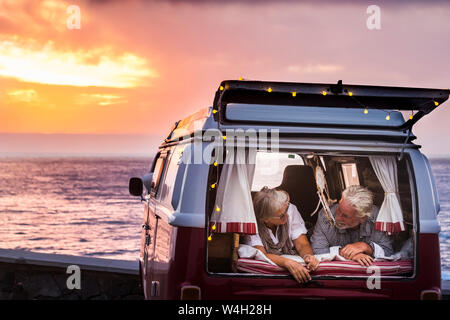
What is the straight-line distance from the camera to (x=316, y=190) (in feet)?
22.2

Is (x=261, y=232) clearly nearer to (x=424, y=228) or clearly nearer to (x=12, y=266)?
(x=424, y=228)

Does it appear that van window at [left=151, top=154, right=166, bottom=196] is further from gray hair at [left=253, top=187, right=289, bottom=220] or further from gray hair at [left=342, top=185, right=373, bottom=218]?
gray hair at [left=342, top=185, right=373, bottom=218]

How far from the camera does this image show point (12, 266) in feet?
27.5

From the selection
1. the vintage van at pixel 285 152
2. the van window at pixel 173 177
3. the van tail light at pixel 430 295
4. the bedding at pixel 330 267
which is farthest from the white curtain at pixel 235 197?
the van tail light at pixel 430 295

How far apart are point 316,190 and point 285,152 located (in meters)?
2.13

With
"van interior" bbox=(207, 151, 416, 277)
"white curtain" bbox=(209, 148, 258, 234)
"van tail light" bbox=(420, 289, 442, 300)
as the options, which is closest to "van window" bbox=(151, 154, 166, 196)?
"van interior" bbox=(207, 151, 416, 277)

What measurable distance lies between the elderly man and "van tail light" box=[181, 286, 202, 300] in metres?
1.33

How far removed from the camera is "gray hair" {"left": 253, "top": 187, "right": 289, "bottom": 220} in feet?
17.6

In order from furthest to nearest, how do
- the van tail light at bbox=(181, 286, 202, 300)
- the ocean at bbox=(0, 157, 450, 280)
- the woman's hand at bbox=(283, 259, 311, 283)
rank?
1. the ocean at bbox=(0, 157, 450, 280)
2. the woman's hand at bbox=(283, 259, 311, 283)
3. the van tail light at bbox=(181, 286, 202, 300)

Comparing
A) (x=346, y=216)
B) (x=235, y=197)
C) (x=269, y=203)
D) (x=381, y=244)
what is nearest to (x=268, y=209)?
(x=269, y=203)

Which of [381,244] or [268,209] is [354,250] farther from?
[268,209]

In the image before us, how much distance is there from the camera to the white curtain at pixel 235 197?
4797mm

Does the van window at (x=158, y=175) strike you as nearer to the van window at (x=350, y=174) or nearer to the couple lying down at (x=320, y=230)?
the couple lying down at (x=320, y=230)
